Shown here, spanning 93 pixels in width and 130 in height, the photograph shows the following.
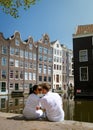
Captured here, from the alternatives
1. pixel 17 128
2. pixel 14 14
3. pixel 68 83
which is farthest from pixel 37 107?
pixel 68 83

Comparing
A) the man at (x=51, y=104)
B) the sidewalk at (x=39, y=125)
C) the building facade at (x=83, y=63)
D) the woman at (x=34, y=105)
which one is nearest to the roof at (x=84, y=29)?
the building facade at (x=83, y=63)

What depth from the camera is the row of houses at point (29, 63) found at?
49.9 meters

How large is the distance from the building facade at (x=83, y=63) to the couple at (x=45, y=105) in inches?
1101

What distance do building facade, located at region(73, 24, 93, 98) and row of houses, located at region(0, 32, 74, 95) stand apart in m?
10.0

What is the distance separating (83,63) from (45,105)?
29907 millimetres

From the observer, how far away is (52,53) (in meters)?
63.4

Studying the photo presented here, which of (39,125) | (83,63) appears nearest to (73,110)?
(39,125)

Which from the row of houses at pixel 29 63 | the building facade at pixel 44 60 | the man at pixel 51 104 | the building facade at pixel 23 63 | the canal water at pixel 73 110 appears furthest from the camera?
the building facade at pixel 44 60

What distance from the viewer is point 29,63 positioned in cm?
5591

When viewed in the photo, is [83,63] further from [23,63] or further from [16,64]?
[23,63]

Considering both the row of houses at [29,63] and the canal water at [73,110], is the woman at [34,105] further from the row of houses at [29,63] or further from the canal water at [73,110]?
the row of houses at [29,63]

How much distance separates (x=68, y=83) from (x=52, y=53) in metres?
12.8

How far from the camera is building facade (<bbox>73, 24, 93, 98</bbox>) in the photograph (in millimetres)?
35406

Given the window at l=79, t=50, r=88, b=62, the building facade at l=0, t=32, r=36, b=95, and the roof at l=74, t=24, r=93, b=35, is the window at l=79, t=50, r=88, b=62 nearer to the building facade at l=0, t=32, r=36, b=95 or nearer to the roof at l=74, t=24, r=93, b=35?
the roof at l=74, t=24, r=93, b=35
